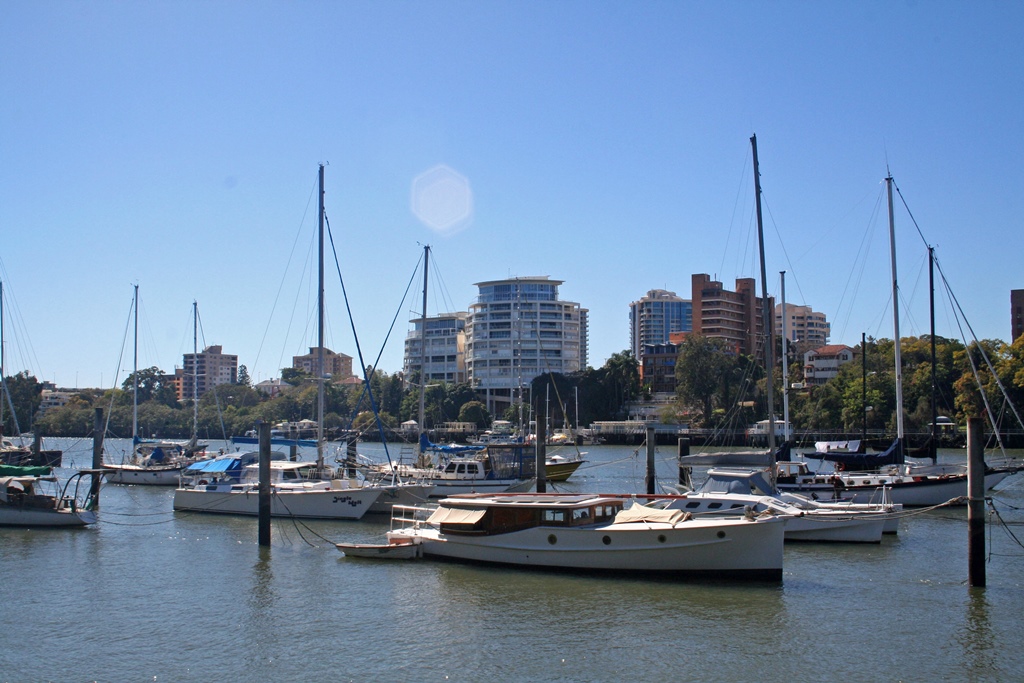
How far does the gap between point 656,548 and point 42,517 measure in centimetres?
2688

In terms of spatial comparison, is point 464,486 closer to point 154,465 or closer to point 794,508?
point 794,508

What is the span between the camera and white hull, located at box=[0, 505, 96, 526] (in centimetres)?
3897

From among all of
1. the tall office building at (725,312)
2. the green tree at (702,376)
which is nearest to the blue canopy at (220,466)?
the green tree at (702,376)

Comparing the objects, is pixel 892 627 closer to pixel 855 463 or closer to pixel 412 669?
pixel 412 669

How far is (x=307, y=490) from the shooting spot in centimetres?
4197

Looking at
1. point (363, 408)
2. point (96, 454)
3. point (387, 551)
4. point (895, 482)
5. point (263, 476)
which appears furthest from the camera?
point (363, 408)

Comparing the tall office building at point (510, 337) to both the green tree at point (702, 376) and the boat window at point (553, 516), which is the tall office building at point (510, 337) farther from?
the boat window at point (553, 516)

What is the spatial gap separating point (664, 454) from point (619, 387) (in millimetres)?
42276

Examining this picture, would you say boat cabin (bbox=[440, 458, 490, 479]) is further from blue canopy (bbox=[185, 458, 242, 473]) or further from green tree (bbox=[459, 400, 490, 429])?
green tree (bbox=[459, 400, 490, 429])

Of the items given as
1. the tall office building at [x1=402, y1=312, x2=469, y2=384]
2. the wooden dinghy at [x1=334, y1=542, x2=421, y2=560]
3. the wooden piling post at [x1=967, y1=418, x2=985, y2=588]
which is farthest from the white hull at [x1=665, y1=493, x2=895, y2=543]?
the tall office building at [x1=402, y1=312, x2=469, y2=384]

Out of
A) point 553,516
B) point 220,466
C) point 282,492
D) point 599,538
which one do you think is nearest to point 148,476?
point 220,466

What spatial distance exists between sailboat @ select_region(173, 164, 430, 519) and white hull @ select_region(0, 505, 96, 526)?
21.5ft

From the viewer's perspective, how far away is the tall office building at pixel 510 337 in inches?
6644

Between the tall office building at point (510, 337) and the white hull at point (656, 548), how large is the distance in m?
138
